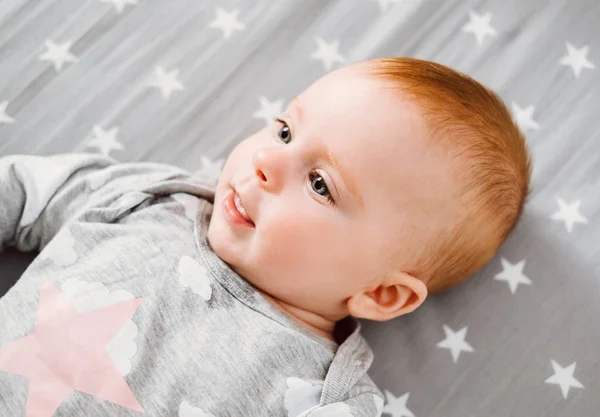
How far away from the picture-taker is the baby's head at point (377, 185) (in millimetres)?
941

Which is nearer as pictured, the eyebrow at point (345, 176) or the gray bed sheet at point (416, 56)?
the eyebrow at point (345, 176)

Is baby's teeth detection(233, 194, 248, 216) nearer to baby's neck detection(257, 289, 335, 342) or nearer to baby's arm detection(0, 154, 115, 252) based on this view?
baby's neck detection(257, 289, 335, 342)

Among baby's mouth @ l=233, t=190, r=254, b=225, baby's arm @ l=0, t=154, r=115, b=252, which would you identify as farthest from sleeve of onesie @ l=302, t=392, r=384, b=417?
baby's arm @ l=0, t=154, r=115, b=252

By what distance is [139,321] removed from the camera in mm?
1013

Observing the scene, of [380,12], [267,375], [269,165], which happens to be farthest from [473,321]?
[380,12]

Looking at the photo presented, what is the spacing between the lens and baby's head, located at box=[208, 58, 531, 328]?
94 centimetres

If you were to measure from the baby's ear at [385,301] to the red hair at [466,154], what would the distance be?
4 centimetres

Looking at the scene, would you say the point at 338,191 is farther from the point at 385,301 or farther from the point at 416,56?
the point at 416,56

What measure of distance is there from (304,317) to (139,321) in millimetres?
281

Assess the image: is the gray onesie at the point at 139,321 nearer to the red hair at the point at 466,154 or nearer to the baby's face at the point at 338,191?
the baby's face at the point at 338,191

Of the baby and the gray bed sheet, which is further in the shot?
the gray bed sheet

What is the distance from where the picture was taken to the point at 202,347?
1021mm

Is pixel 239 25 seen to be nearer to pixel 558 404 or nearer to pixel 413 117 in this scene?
pixel 413 117

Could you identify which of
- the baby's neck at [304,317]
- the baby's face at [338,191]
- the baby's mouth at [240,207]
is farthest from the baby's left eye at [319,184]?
the baby's neck at [304,317]
